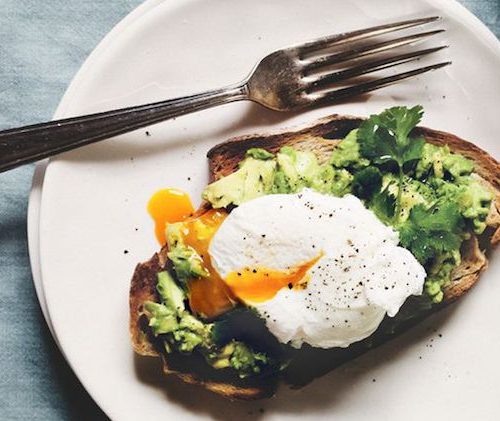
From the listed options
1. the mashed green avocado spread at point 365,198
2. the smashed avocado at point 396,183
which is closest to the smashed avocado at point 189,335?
the mashed green avocado spread at point 365,198

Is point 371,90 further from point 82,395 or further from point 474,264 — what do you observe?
point 82,395

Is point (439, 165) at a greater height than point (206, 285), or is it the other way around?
point (439, 165)

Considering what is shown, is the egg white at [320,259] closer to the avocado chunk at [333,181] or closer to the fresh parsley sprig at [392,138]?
the avocado chunk at [333,181]

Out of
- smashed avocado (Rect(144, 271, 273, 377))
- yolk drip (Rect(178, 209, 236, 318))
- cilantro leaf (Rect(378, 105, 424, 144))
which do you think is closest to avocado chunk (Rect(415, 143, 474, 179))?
cilantro leaf (Rect(378, 105, 424, 144))

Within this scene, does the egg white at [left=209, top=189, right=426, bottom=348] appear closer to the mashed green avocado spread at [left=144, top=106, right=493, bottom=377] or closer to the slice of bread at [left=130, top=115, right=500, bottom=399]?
the mashed green avocado spread at [left=144, top=106, right=493, bottom=377]

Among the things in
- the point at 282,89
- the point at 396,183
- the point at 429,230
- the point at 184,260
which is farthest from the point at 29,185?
the point at 429,230

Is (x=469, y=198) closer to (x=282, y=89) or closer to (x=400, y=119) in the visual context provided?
(x=400, y=119)
